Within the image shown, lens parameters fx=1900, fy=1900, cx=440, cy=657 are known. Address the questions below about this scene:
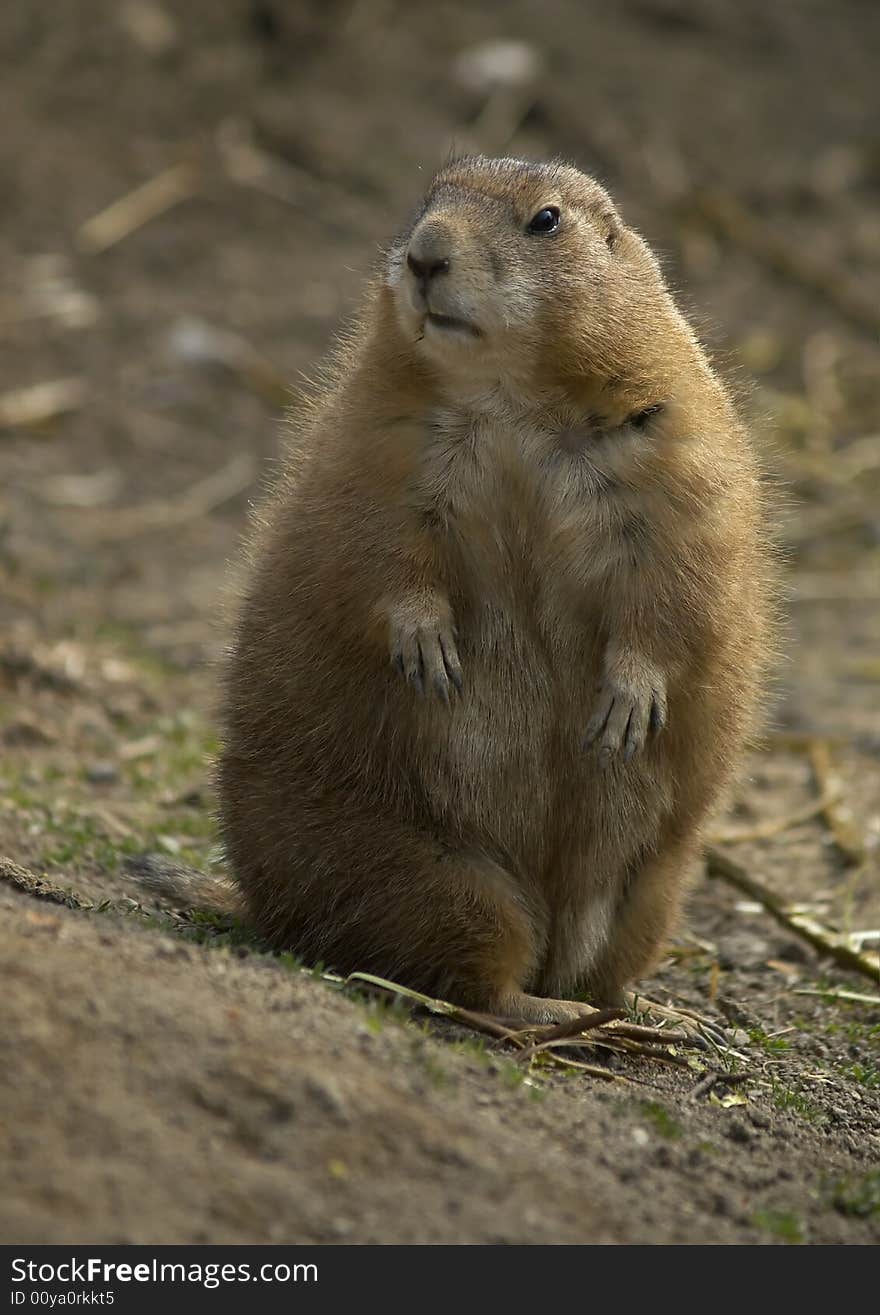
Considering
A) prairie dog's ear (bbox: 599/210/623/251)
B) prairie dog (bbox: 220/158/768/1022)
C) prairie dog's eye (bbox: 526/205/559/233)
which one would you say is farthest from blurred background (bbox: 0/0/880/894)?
prairie dog's eye (bbox: 526/205/559/233)

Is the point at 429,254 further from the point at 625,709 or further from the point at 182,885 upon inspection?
the point at 182,885

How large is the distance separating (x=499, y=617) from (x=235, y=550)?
493 centimetres

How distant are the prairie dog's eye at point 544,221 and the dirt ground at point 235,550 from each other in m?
1.18

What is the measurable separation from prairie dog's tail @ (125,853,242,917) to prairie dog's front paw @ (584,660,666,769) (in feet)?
4.12

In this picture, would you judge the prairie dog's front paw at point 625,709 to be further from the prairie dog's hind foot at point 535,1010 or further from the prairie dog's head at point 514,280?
the prairie dog's head at point 514,280

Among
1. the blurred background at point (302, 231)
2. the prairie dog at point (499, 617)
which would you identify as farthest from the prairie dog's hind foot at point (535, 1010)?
the blurred background at point (302, 231)

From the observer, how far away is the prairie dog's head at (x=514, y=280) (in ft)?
14.5

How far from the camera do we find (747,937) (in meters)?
6.25

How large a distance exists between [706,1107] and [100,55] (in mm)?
10749

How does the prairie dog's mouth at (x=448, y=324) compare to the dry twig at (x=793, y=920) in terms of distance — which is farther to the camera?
the dry twig at (x=793, y=920)

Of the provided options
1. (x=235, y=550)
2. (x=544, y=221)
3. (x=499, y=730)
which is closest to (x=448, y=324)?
(x=544, y=221)

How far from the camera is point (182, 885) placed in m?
5.50

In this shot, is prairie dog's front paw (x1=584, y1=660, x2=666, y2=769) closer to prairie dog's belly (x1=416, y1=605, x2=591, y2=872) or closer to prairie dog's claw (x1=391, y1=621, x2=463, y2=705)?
prairie dog's belly (x1=416, y1=605, x2=591, y2=872)

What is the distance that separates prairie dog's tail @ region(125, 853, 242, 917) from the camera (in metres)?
5.40
